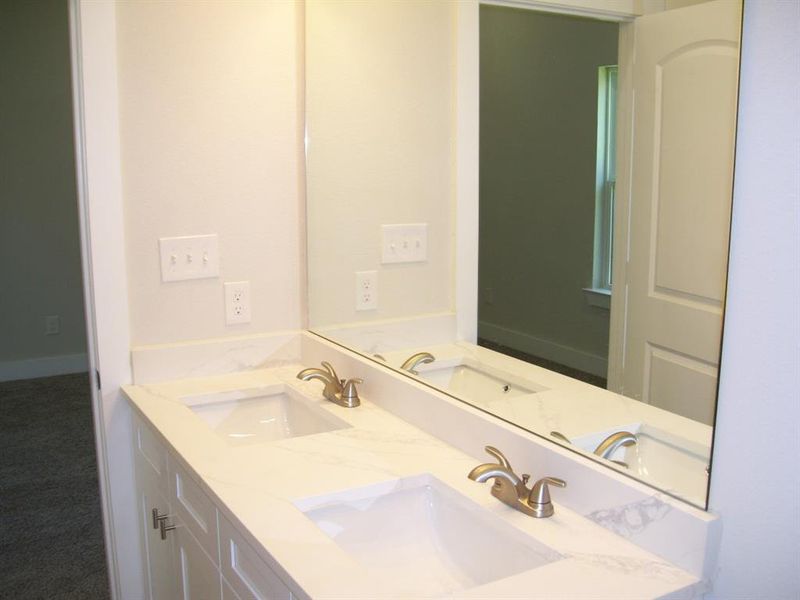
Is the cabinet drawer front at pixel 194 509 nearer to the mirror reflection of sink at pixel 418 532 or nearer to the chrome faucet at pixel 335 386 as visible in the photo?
the mirror reflection of sink at pixel 418 532

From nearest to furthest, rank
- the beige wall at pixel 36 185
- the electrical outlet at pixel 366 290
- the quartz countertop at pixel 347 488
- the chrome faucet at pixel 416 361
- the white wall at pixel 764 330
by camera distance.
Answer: the white wall at pixel 764 330 < the quartz countertop at pixel 347 488 < the chrome faucet at pixel 416 361 < the electrical outlet at pixel 366 290 < the beige wall at pixel 36 185

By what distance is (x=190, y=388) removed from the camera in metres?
2.09

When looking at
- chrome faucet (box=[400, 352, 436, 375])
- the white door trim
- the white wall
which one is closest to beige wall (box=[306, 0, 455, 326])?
chrome faucet (box=[400, 352, 436, 375])

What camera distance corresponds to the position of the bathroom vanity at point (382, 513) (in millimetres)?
1121

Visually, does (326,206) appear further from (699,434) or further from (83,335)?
(83,335)

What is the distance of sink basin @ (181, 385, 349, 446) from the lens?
2051 millimetres

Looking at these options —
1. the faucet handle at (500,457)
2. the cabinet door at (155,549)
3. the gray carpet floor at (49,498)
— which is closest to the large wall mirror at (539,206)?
the faucet handle at (500,457)

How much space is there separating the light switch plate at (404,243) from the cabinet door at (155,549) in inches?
32.5

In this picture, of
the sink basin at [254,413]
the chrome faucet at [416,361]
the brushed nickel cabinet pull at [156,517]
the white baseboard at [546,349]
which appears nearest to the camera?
the white baseboard at [546,349]

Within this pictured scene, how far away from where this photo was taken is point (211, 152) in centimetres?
213

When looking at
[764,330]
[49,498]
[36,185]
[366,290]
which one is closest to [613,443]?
[764,330]

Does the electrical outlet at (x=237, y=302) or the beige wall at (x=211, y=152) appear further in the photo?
the electrical outlet at (x=237, y=302)

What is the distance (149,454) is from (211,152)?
785mm

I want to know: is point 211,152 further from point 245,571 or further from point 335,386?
point 245,571
